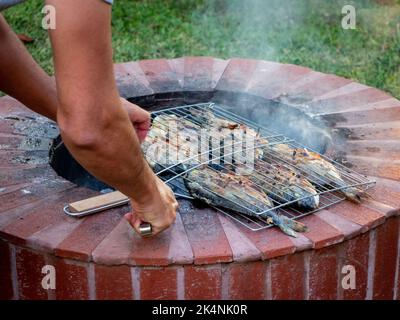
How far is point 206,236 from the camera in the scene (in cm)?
232

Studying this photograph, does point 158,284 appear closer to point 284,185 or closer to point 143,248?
point 143,248

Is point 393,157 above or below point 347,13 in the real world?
below

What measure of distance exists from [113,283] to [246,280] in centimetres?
45

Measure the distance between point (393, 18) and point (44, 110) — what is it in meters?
4.13

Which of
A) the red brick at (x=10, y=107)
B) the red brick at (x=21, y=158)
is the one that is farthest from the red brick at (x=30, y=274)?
the red brick at (x=10, y=107)

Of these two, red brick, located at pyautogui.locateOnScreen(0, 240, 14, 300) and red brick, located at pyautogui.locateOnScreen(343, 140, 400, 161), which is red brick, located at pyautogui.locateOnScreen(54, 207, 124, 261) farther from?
red brick, located at pyautogui.locateOnScreen(343, 140, 400, 161)

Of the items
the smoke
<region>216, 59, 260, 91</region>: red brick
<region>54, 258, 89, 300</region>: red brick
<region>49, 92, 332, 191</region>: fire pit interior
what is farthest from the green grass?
<region>54, 258, 89, 300</region>: red brick

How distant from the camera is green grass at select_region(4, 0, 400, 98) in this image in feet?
16.7

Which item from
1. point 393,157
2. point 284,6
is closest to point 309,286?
point 393,157

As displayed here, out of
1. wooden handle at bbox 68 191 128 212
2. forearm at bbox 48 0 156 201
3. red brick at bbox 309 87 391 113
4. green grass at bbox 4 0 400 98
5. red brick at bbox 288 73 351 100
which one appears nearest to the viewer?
forearm at bbox 48 0 156 201

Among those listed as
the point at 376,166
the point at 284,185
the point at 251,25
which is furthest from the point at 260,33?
the point at 284,185

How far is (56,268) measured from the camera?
2.31 m

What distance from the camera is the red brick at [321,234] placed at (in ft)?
7.54
